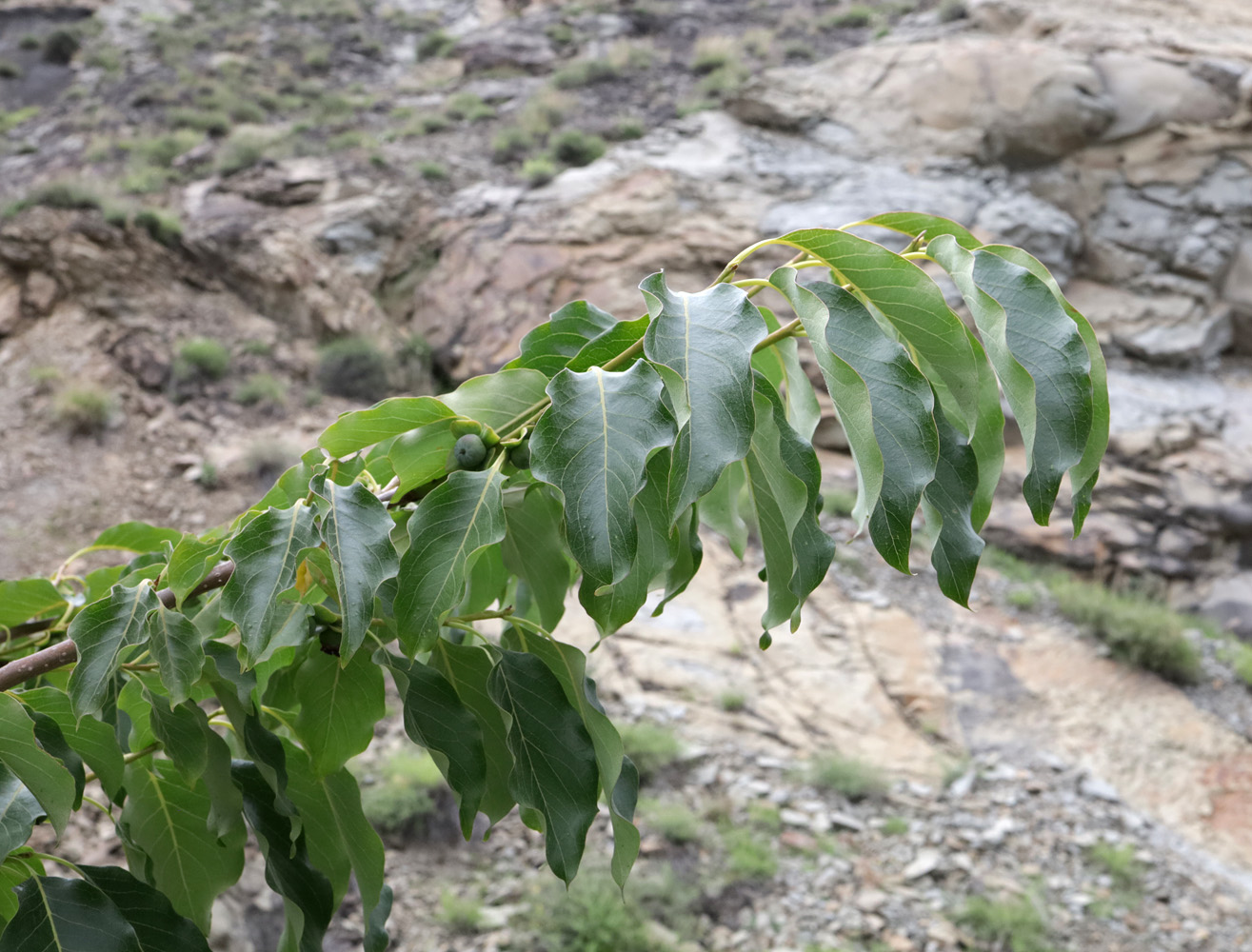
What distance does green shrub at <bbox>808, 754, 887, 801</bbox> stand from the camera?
132 inches

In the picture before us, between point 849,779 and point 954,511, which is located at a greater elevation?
point 954,511

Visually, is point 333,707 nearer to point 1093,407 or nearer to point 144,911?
point 144,911

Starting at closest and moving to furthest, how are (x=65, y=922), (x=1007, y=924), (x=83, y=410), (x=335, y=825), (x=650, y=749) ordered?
1. (x=65, y=922)
2. (x=335, y=825)
3. (x=1007, y=924)
4. (x=650, y=749)
5. (x=83, y=410)

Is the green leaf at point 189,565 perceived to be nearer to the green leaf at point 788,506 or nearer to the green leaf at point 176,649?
the green leaf at point 176,649

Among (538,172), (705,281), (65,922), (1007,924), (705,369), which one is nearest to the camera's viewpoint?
(705,369)

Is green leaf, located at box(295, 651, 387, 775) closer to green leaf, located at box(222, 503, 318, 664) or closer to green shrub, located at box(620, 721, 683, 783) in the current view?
green leaf, located at box(222, 503, 318, 664)

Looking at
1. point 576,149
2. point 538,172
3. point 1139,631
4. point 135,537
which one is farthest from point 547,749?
point 576,149

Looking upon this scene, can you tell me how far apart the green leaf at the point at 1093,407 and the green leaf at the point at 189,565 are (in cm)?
55

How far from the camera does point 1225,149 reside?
7320 millimetres

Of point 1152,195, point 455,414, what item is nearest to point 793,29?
point 1152,195

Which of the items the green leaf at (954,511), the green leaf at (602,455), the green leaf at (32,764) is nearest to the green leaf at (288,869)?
the green leaf at (32,764)

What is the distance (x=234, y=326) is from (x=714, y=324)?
6.68 metres

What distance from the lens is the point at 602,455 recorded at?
45cm

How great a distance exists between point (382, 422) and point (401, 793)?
2600mm
